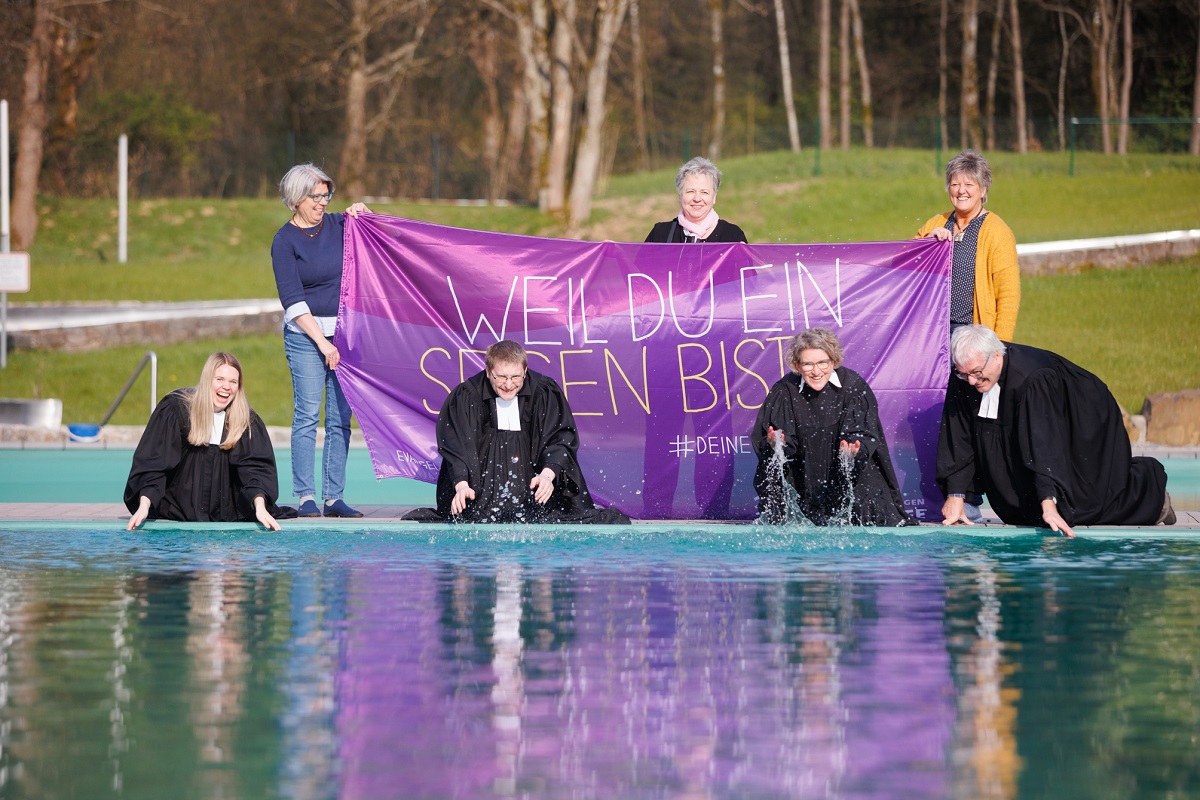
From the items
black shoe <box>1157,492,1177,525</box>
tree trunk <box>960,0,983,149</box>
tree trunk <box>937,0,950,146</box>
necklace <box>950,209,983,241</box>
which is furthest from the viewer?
tree trunk <box>937,0,950,146</box>

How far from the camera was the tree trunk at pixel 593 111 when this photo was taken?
29.8 m

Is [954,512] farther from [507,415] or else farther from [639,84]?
[639,84]

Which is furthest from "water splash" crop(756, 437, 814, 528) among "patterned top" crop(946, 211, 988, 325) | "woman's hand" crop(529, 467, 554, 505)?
"patterned top" crop(946, 211, 988, 325)

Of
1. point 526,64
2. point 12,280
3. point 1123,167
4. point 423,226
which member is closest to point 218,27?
point 526,64

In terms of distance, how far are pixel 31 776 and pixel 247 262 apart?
26.8 metres

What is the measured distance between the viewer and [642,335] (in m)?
9.19

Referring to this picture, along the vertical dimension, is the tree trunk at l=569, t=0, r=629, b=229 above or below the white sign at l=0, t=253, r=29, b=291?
above

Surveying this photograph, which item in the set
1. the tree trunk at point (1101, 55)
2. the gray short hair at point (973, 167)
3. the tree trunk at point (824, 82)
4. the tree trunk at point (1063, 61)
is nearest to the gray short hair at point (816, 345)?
the gray short hair at point (973, 167)

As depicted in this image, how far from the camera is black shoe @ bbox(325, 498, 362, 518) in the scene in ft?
28.5

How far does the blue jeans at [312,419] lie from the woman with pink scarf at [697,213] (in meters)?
1.96

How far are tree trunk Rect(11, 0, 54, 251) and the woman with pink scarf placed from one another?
22671 mm

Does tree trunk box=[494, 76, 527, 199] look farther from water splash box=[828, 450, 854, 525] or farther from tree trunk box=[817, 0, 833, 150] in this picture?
water splash box=[828, 450, 854, 525]

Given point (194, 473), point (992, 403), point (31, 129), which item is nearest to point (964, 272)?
point (992, 403)

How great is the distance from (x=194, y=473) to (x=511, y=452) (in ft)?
5.29
